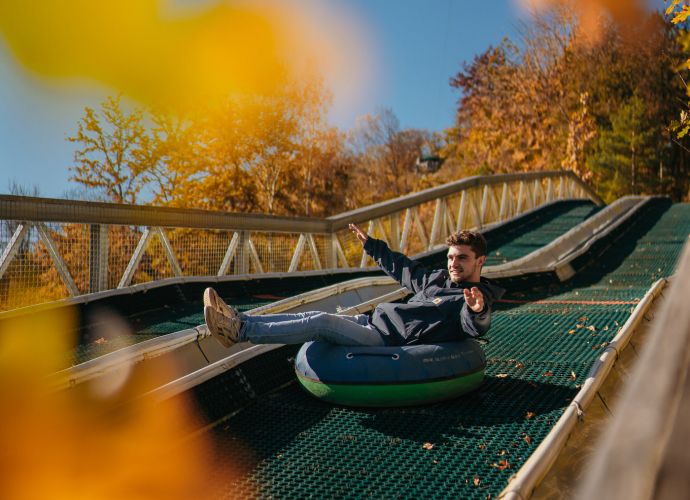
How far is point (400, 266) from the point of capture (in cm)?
477

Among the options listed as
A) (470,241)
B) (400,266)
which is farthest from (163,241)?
(470,241)

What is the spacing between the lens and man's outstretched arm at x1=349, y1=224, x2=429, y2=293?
15.1 ft

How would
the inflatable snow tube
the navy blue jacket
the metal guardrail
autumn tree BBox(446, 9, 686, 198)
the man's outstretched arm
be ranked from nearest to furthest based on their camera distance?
1. the inflatable snow tube
2. the navy blue jacket
3. the man's outstretched arm
4. the metal guardrail
5. autumn tree BBox(446, 9, 686, 198)

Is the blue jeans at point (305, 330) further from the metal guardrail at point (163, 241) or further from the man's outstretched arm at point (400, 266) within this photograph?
the metal guardrail at point (163, 241)

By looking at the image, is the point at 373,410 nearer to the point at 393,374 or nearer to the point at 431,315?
the point at 393,374

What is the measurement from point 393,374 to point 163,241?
4598 mm

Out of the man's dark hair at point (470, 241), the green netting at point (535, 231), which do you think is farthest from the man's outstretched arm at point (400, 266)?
the green netting at point (535, 231)

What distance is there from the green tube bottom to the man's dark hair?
31.1 inches

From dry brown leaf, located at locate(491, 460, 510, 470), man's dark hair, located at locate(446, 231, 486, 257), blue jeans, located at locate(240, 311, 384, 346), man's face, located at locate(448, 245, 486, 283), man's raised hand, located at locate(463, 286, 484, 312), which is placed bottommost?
dry brown leaf, located at locate(491, 460, 510, 470)

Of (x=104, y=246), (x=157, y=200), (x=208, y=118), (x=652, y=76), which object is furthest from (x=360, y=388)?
(x=652, y=76)

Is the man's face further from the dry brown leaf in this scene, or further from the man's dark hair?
the dry brown leaf

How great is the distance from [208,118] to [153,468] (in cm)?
2215

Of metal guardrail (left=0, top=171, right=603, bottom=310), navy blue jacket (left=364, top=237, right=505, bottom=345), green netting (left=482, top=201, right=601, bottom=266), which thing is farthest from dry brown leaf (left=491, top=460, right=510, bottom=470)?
green netting (left=482, top=201, right=601, bottom=266)

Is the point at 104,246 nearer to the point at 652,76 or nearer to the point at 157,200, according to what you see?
the point at 157,200
